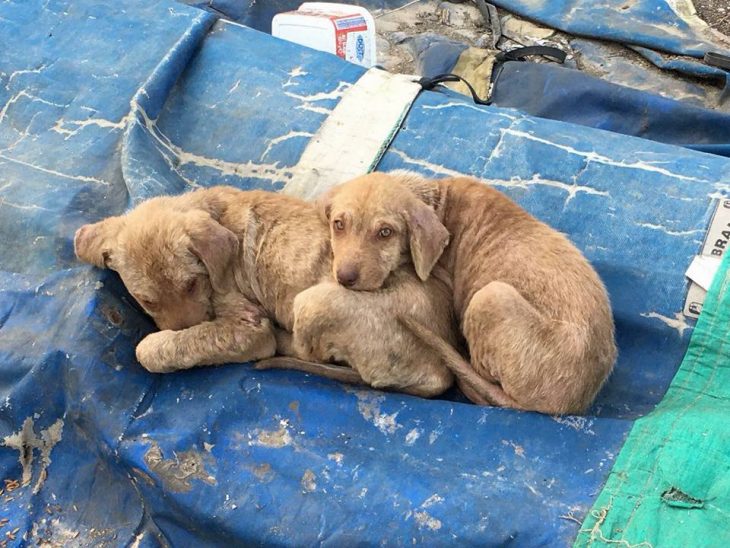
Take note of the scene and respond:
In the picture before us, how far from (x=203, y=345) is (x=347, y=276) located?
858 millimetres

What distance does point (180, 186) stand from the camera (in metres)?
5.28

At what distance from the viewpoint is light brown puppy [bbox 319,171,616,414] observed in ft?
12.8

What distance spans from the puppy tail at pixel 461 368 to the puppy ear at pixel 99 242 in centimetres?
160

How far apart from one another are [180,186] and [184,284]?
139 centimetres

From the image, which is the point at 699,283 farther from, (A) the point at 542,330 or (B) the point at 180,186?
(B) the point at 180,186

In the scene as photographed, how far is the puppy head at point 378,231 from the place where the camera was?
13.4ft

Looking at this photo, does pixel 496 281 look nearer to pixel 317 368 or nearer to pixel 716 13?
pixel 317 368

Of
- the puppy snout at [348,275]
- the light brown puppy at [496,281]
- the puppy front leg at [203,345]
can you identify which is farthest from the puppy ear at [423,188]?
the puppy front leg at [203,345]

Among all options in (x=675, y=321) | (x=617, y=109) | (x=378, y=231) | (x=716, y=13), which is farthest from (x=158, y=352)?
(x=716, y=13)

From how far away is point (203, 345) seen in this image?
4117 mm

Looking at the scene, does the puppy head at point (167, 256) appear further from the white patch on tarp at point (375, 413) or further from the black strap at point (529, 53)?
the black strap at point (529, 53)

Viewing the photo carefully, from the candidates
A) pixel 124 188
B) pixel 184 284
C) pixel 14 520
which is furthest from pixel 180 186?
pixel 14 520

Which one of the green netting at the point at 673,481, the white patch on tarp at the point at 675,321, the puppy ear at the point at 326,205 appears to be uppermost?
the puppy ear at the point at 326,205

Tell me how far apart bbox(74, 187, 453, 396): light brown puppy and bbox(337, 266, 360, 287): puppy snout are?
A: 86 millimetres
